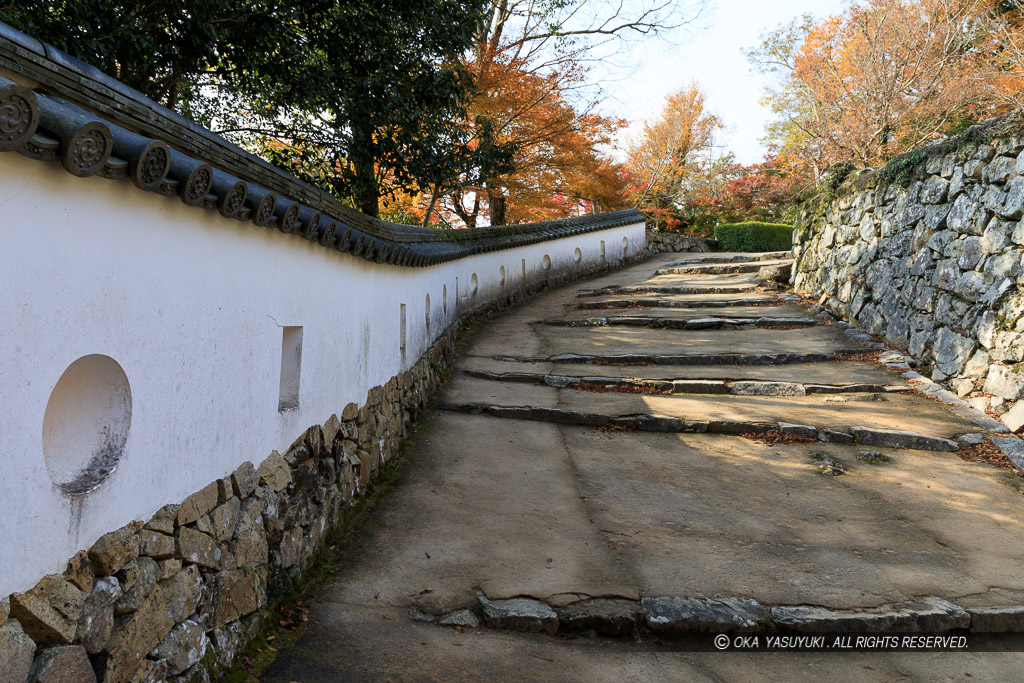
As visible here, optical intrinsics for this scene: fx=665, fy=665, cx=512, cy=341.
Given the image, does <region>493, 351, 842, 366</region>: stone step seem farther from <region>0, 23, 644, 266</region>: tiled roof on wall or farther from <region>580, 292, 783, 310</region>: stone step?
<region>0, 23, 644, 266</region>: tiled roof on wall

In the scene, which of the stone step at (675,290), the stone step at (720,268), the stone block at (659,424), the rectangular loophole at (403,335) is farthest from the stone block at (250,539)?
the stone step at (720,268)

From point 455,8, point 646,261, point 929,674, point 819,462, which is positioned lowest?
point 929,674

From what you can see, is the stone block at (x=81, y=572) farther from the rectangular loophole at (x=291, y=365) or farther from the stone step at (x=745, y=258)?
the stone step at (x=745, y=258)

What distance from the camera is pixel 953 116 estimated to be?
10953 millimetres

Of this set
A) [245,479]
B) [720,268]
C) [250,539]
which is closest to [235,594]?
[250,539]

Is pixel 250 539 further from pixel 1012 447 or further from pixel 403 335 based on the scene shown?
pixel 1012 447

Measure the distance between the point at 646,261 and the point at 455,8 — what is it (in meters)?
15.5


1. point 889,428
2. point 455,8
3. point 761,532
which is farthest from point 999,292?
point 455,8

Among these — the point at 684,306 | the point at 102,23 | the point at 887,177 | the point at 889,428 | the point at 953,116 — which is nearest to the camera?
the point at 102,23

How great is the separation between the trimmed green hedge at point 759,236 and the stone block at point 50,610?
22.9m

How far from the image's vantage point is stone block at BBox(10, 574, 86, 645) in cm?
194

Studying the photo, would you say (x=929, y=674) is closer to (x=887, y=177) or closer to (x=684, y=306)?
(x=887, y=177)

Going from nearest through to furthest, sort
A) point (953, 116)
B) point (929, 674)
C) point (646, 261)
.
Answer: point (929, 674), point (953, 116), point (646, 261)

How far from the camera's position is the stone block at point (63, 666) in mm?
1976
